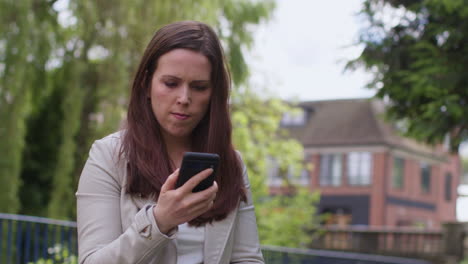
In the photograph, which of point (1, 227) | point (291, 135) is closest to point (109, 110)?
point (1, 227)

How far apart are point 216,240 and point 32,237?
18.4 ft

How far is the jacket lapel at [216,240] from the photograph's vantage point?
1.88 meters

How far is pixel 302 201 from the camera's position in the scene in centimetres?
1527

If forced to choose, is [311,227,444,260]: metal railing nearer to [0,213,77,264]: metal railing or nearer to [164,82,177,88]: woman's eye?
[0,213,77,264]: metal railing

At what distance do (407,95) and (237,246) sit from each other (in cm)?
515

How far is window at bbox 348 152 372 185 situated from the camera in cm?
3541

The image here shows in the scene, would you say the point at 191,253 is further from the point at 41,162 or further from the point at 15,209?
the point at 41,162

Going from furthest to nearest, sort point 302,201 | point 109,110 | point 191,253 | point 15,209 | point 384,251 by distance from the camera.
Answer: point 384,251 → point 302,201 → point 109,110 → point 15,209 → point 191,253

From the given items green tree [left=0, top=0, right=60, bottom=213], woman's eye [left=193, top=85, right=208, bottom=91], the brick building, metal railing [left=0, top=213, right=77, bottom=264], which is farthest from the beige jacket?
the brick building

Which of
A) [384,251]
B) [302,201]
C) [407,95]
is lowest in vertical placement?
[384,251]

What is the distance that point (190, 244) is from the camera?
6.23 ft

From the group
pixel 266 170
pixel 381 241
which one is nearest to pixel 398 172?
pixel 381 241

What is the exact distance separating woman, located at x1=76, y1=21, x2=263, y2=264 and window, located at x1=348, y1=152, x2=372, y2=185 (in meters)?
34.0

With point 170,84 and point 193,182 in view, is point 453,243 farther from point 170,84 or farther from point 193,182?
point 193,182
